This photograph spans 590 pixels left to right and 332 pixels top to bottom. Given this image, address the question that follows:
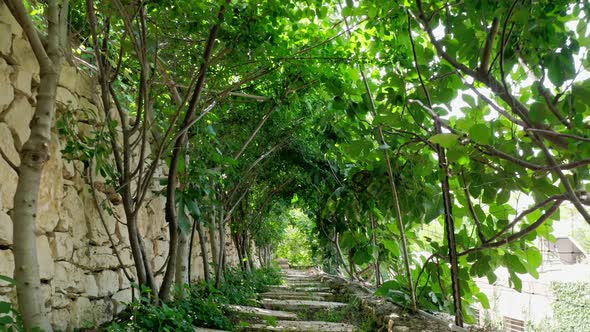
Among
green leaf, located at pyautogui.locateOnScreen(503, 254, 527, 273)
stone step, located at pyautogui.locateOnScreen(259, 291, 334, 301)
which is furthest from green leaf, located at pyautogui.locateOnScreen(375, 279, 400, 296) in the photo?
stone step, located at pyautogui.locateOnScreen(259, 291, 334, 301)

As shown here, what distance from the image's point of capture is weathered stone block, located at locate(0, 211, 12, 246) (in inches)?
90.5

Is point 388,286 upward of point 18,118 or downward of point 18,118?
downward

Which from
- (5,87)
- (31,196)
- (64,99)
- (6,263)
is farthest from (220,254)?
(31,196)

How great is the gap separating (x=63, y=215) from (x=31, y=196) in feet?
3.51

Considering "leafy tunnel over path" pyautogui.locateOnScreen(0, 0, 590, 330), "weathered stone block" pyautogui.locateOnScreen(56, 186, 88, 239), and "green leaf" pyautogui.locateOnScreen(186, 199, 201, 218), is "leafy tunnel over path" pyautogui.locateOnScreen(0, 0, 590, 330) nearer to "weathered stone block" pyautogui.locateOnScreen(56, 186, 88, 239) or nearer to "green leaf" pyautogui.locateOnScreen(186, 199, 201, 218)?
"green leaf" pyautogui.locateOnScreen(186, 199, 201, 218)

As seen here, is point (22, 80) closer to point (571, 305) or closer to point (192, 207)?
point (192, 207)

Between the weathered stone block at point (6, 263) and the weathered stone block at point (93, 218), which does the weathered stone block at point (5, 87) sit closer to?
the weathered stone block at point (6, 263)

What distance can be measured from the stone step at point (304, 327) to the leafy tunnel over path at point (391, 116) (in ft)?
2.33

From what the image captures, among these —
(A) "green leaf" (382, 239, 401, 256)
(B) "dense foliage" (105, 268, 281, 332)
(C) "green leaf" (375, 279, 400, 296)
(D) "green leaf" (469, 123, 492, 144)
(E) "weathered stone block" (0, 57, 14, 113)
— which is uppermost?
(E) "weathered stone block" (0, 57, 14, 113)

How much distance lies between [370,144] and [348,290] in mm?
4594

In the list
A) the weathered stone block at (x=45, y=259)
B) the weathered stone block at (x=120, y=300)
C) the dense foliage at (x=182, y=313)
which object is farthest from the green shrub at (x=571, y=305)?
the weathered stone block at (x=45, y=259)

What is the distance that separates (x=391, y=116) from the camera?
205cm

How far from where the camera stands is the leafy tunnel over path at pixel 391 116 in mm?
1503

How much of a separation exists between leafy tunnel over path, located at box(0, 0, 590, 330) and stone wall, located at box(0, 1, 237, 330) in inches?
5.7
